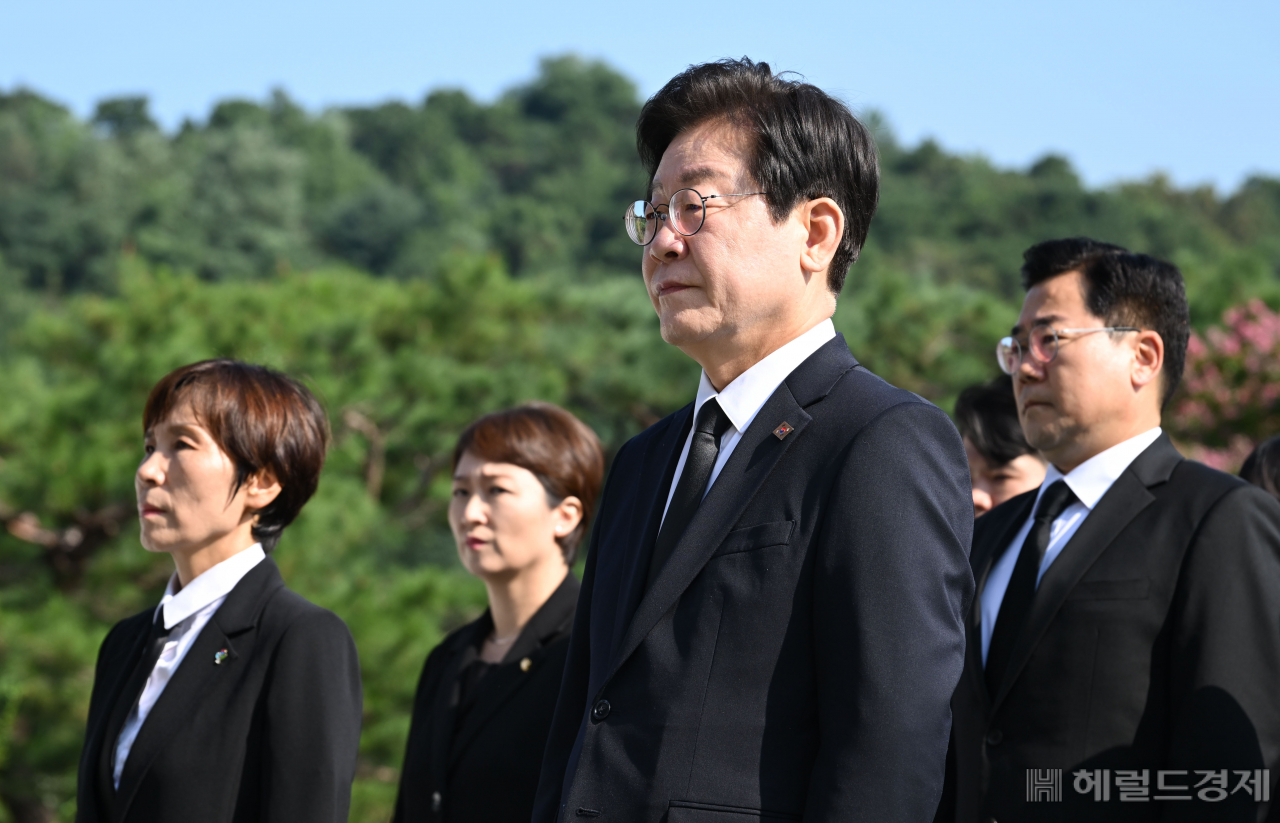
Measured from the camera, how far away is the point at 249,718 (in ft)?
7.25

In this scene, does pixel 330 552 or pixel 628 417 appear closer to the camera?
pixel 330 552

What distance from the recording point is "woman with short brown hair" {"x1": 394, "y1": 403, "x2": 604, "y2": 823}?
2.74 meters

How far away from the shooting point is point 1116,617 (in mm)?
2225

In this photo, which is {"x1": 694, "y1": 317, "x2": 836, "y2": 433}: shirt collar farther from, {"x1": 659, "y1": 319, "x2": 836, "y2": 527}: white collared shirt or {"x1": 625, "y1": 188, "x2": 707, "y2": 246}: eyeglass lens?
{"x1": 625, "y1": 188, "x2": 707, "y2": 246}: eyeglass lens

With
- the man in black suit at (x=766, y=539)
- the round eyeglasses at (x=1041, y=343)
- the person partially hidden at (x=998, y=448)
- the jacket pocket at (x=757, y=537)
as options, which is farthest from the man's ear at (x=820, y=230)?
the person partially hidden at (x=998, y=448)

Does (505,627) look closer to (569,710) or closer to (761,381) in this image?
(569,710)

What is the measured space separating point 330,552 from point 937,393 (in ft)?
18.0

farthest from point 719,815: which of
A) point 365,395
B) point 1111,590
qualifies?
point 365,395

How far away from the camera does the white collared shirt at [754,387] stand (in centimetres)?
165

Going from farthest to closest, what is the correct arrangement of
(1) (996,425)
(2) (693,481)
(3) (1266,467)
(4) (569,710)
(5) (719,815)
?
(1) (996,425) < (3) (1266,467) < (4) (569,710) < (2) (693,481) < (5) (719,815)

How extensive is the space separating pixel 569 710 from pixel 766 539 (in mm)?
467

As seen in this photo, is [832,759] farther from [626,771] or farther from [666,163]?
[666,163]

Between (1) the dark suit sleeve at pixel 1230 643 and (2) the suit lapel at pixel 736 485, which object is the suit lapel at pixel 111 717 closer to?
(2) the suit lapel at pixel 736 485

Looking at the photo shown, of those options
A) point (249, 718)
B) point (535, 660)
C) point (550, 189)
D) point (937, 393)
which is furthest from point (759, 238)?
point (550, 189)
